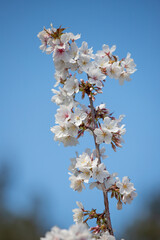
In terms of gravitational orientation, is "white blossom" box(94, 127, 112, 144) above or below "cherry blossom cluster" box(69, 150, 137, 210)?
above

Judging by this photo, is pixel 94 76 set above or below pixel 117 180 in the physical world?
above

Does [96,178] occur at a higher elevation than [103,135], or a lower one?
lower

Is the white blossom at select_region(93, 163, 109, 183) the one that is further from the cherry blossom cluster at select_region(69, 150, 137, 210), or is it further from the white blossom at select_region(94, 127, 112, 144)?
the white blossom at select_region(94, 127, 112, 144)

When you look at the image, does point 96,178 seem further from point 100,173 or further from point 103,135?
point 103,135

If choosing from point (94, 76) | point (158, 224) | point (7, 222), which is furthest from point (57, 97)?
point (158, 224)

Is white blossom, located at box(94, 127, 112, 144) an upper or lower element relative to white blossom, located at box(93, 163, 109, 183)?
upper

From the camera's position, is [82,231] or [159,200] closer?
[82,231]

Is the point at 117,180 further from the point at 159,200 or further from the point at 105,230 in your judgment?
the point at 159,200

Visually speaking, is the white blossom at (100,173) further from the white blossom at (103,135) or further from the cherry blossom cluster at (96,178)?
the white blossom at (103,135)

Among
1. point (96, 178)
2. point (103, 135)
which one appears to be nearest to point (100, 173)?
point (96, 178)
